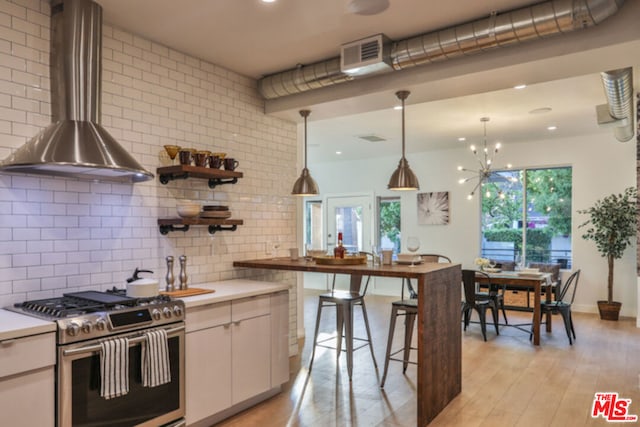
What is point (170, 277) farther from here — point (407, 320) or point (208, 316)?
point (407, 320)

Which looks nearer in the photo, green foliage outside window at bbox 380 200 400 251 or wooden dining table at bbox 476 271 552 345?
wooden dining table at bbox 476 271 552 345

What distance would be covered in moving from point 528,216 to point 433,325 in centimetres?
542

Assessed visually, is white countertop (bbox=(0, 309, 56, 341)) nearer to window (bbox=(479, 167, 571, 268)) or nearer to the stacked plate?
the stacked plate

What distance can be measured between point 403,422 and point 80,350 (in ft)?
6.93

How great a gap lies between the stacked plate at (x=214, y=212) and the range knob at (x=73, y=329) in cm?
147

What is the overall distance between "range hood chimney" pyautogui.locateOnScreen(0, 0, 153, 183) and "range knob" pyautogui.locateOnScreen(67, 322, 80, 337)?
0.86m

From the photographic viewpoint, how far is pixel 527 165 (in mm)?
7637

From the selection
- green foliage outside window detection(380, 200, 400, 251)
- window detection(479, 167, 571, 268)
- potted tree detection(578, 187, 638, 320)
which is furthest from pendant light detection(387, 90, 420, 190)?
green foliage outside window detection(380, 200, 400, 251)

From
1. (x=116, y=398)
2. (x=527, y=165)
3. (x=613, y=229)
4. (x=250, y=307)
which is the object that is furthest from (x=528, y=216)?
(x=116, y=398)

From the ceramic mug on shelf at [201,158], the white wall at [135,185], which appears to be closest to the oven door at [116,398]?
the white wall at [135,185]

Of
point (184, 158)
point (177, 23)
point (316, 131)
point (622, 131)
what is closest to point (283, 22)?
point (177, 23)

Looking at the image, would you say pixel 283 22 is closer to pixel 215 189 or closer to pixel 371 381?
pixel 215 189

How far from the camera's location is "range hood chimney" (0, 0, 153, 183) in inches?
100

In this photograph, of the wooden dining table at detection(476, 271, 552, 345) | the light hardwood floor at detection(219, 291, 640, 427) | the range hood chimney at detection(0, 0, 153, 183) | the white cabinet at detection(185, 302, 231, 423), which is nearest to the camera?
the range hood chimney at detection(0, 0, 153, 183)
